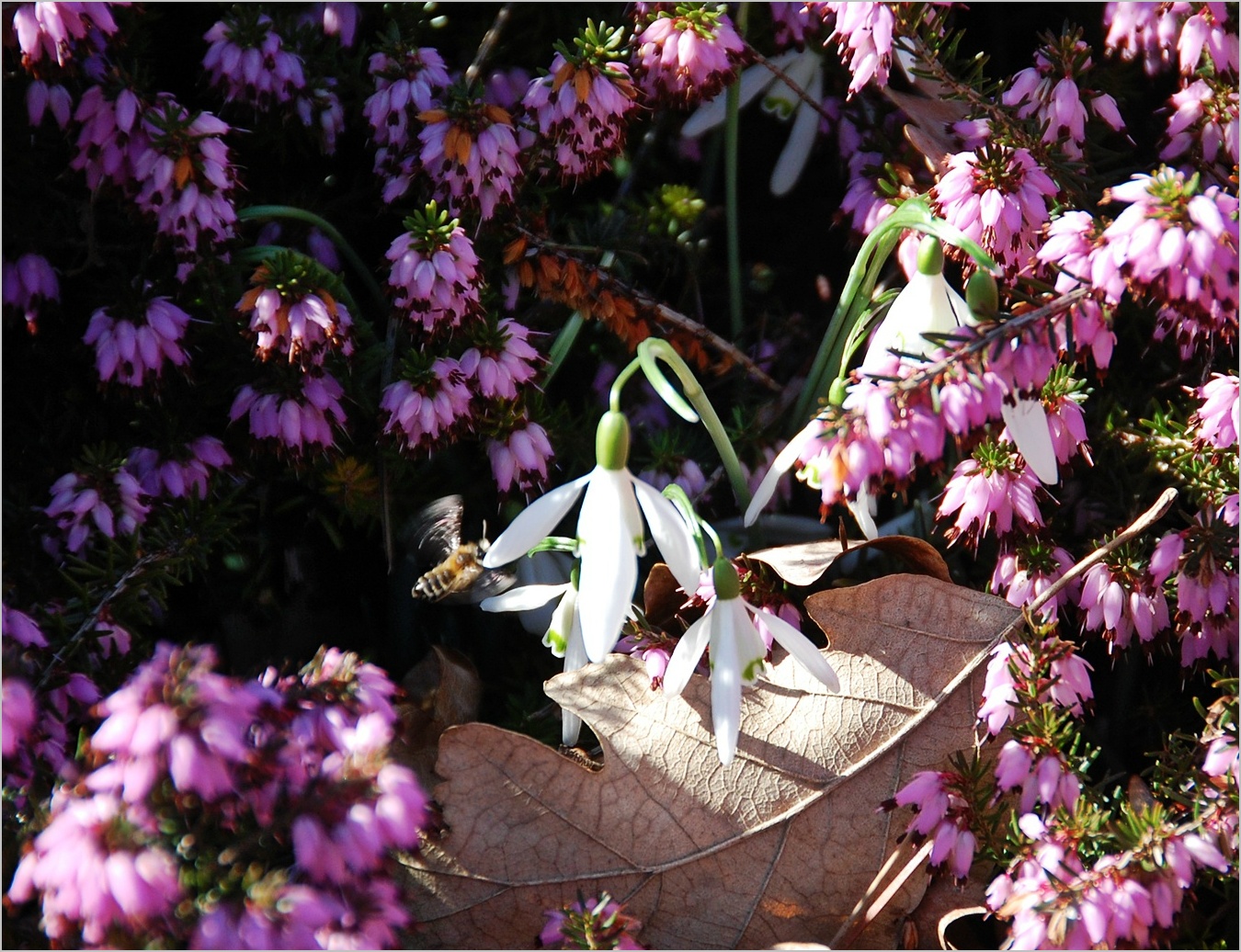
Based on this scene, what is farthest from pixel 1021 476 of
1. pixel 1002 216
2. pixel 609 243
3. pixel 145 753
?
pixel 145 753

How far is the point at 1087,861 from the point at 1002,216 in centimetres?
77

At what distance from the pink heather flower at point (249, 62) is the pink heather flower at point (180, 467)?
0.50 metres

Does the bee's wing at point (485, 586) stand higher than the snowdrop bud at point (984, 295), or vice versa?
the snowdrop bud at point (984, 295)

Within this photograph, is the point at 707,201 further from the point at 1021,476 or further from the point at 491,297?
the point at 1021,476

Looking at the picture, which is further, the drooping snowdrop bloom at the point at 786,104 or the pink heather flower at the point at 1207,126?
the drooping snowdrop bloom at the point at 786,104

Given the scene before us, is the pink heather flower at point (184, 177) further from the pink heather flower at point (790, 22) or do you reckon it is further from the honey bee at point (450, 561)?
the pink heather flower at point (790, 22)

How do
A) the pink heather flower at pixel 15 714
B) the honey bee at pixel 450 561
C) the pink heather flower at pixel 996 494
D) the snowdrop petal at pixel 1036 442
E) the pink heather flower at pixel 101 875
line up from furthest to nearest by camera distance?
the honey bee at pixel 450 561, the pink heather flower at pixel 996 494, the snowdrop petal at pixel 1036 442, the pink heather flower at pixel 15 714, the pink heather flower at pixel 101 875

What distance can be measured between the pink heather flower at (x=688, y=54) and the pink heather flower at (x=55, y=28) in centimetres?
71

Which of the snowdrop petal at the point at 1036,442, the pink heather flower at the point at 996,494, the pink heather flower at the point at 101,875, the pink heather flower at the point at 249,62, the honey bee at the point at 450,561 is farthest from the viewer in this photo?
the pink heather flower at the point at 249,62

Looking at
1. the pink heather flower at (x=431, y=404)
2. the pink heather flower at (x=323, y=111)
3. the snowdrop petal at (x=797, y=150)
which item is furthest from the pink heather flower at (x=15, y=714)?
the snowdrop petal at (x=797, y=150)

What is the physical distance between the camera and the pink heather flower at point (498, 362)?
5.11 feet

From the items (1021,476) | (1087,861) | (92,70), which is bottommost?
(1087,861)

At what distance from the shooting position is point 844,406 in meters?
1.24

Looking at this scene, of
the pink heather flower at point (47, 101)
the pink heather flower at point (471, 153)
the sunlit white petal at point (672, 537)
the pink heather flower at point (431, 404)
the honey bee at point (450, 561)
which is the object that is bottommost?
the honey bee at point (450, 561)
